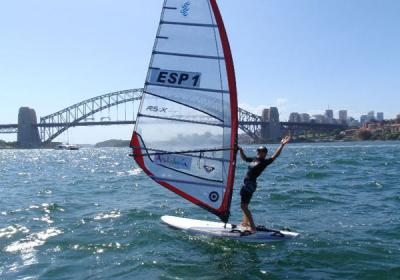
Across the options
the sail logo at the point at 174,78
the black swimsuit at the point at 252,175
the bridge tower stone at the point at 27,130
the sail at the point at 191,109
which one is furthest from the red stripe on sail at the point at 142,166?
the bridge tower stone at the point at 27,130

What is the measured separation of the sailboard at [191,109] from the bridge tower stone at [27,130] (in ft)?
356

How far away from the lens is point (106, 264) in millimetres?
6297

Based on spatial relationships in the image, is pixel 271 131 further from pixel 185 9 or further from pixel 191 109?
pixel 185 9

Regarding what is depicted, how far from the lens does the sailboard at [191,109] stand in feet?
22.6

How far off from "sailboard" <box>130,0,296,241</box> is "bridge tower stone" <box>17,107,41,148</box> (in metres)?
109

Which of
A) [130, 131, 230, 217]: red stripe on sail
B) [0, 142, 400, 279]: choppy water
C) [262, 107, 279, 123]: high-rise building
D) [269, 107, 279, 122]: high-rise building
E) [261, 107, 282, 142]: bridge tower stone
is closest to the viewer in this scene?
[0, 142, 400, 279]: choppy water

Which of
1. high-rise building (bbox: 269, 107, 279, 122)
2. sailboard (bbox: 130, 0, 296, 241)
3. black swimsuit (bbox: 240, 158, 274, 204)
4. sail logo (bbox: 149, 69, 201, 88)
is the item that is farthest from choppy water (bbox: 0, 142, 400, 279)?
high-rise building (bbox: 269, 107, 279, 122)

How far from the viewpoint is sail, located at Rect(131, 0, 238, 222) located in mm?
6887

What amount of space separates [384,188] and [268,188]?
10.9 ft

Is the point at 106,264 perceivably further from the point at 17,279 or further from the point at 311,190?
the point at 311,190

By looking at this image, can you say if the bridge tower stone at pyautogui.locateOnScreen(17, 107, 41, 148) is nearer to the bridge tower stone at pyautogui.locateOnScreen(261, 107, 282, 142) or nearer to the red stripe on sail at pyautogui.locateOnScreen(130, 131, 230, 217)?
the bridge tower stone at pyautogui.locateOnScreen(261, 107, 282, 142)

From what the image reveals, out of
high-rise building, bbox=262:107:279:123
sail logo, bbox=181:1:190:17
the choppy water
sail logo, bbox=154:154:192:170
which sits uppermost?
high-rise building, bbox=262:107:279:123

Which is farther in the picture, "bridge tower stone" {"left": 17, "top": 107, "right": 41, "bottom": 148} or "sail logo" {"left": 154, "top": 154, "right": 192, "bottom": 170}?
"bridge tower stone" {"left": 17, "top": 107, "right": 41, "bottom": 148}

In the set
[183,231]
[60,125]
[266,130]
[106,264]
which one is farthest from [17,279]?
[60,125]
